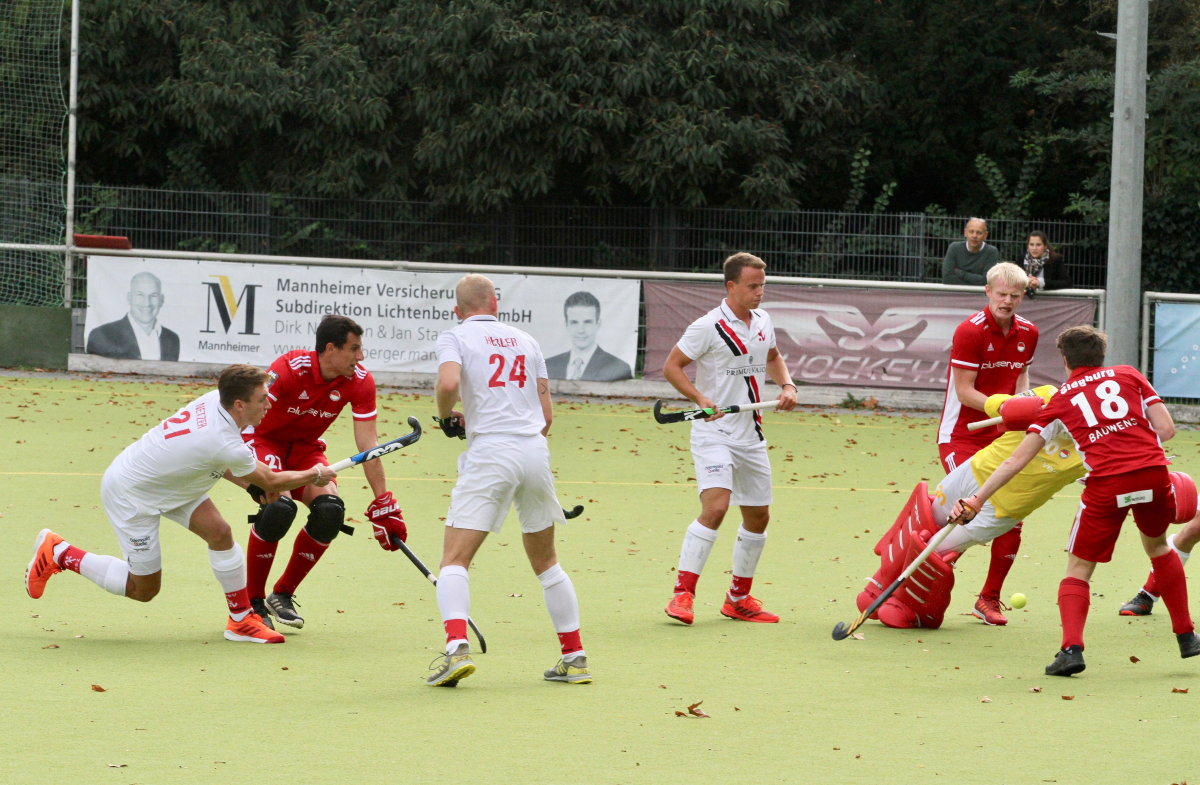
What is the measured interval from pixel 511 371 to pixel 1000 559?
2830mm

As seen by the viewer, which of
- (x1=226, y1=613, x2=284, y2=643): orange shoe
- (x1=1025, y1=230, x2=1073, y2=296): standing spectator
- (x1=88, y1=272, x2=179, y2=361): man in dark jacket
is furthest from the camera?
(x1=88, y1=272, x2=179, y2=361): man in dark jacket

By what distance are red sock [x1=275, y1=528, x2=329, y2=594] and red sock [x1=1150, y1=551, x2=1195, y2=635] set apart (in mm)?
3657

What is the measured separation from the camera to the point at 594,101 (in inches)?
741

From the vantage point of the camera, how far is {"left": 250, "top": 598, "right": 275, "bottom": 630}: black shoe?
21.1 ft

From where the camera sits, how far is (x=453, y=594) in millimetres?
5301

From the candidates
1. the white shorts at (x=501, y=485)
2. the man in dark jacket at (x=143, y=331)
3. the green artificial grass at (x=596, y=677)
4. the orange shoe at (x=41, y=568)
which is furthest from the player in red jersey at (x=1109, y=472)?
the man in dark jacket at (x=143, y=331)

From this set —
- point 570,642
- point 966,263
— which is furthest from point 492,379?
point 966,263

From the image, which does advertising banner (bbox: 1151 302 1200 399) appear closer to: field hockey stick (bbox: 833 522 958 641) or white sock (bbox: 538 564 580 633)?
field hockey stick (bbox: 833 522 958 641)

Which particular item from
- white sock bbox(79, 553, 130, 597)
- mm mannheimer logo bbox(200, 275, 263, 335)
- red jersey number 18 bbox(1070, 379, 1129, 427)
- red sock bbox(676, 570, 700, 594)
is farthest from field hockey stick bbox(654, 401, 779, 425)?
mm mannheimer logo bbox(200, 275, 263, 335)

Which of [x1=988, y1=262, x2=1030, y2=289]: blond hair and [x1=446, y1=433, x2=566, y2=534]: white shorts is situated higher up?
[x1=988, y1=262, x2=1030, y2=289]: blond hair

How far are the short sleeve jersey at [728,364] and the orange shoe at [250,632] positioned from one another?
7.37 ft

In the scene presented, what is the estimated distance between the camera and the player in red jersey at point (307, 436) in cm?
640

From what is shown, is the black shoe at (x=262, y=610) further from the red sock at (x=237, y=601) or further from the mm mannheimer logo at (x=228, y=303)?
the mm mannheimer logo at (x=228, y=303)

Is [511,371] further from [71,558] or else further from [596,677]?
[71,558]
